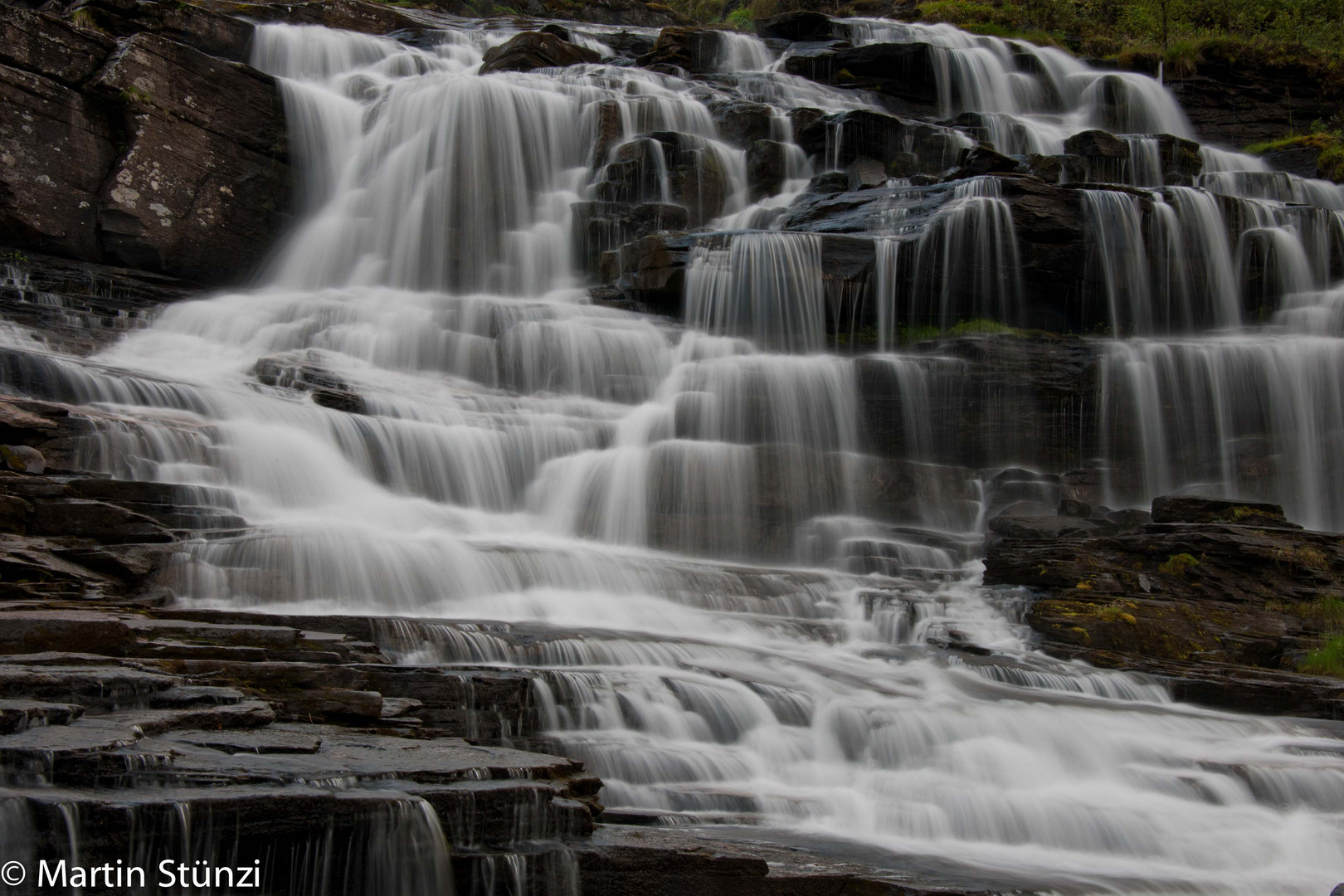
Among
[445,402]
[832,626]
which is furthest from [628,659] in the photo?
[445,402]

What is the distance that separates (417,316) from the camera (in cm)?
1738

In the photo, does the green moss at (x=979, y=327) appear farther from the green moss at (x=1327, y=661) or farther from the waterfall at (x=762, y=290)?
the green moss at (x=1327, y=661)

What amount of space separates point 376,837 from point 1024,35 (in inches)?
1338

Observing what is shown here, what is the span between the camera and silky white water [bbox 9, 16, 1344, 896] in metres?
7.15

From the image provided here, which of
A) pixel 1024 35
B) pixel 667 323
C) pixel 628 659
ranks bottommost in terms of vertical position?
pixel 628 659

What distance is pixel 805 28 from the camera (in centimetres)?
3188

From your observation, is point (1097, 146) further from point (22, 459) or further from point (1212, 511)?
point (22, 459)

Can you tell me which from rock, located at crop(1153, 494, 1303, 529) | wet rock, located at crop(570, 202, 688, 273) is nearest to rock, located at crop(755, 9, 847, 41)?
wet rock, located at crop(570, 202, 688, 273)

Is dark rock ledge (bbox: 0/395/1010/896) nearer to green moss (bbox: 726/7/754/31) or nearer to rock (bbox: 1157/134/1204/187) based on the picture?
rock (bbox: 1157/134/1204/187)

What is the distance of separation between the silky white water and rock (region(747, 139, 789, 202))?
1884mm

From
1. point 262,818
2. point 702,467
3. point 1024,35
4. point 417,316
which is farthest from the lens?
point 1024,35

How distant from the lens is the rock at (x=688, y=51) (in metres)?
28.4

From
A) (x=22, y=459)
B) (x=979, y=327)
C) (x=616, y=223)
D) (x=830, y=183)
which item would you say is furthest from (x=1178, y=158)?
(x=22, y=459)

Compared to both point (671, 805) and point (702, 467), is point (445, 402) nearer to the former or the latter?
point (702, 467)
